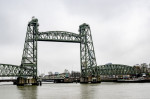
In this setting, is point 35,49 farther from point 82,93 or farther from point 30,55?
point 82,93

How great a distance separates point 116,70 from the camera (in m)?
112

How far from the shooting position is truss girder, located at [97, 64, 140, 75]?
105000mm

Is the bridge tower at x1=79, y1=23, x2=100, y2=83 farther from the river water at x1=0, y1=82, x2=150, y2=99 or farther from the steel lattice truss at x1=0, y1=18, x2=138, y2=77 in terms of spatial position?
the river water at x1=0, y1=82, x2=150, y2=99

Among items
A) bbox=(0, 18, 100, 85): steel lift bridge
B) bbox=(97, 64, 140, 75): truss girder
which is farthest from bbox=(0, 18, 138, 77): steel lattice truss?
bbox=(97, 64, 140, 75): truss girder

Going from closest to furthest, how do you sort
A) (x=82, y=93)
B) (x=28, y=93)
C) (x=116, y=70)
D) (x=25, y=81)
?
(x=82, y=93)
(x=28, y=93)
(x=25, y=81)
(x=116, y=70)

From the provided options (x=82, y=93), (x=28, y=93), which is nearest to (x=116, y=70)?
(x=28, y=93)

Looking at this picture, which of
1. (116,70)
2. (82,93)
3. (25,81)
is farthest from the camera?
(116,70)

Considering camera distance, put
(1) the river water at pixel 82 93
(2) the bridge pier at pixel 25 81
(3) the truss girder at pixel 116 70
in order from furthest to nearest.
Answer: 1. (3) the truss girder at pixel 116 70
2. (2) the bridge pier at pixel 25 81
3. (1) the river water at pixel 82 93

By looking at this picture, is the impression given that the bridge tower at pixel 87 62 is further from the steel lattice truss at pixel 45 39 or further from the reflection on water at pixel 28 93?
the reflection on water at pixel 28 93

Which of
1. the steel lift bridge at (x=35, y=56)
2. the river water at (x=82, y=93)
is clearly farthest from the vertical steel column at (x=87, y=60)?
the river water at (x=82, y=93)

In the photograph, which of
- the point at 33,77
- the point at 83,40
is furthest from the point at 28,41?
the point at 83,40

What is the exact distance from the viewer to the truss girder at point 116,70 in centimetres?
10500

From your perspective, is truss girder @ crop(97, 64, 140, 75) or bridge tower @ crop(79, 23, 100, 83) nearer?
bridge tower @ crop(79, 23, 100, 83)

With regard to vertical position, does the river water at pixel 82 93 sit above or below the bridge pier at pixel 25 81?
below
